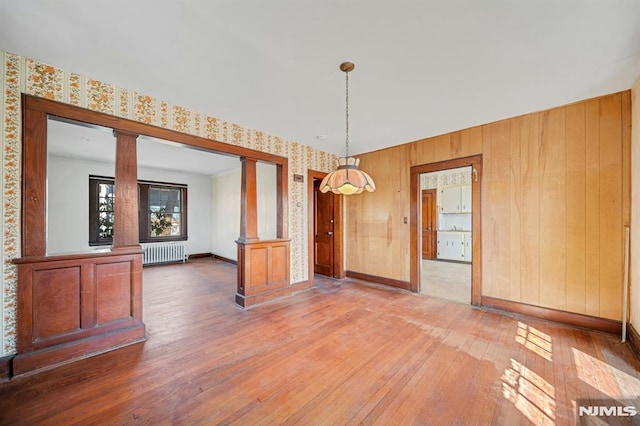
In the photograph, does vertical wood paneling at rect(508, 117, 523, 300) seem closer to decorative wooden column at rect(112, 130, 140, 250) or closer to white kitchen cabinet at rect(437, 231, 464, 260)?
white kitchen cabinet at rect(437, 231, 464, 260)

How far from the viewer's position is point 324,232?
5.75 m

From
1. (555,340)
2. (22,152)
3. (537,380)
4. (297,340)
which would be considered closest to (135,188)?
(22,152)

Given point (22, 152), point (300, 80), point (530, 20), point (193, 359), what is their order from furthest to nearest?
point (300, 80), point (193, 359), point (22, 152), point (530, 20)

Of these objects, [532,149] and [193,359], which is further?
[532,149]

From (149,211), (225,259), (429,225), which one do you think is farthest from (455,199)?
(149,211)

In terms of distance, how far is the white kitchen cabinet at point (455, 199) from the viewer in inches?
288

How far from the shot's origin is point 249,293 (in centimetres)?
362

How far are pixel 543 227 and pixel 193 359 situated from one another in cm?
439

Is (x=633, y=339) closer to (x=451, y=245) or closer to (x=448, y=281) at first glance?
(x=448, y=281)

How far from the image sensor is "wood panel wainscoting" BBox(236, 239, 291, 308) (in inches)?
143

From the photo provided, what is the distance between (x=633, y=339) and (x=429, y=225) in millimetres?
5522

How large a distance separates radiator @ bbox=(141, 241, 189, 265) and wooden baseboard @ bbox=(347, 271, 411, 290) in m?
5.06

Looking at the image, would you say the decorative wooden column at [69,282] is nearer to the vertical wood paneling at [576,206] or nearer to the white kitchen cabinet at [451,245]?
the vertical wood paneling at [576,206]

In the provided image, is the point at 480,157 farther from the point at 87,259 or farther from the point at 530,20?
the point at 87,259
